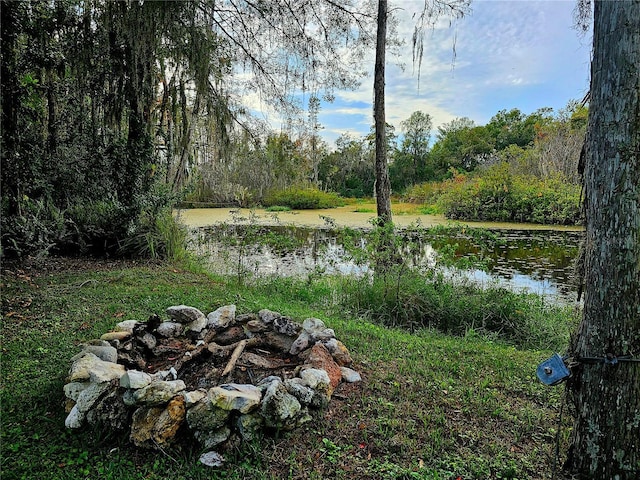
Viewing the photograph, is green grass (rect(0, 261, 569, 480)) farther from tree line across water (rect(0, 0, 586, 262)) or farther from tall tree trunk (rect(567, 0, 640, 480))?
tree line across water (rect(0, 0, 586, 262))

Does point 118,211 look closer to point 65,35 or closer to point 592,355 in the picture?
point 65,35

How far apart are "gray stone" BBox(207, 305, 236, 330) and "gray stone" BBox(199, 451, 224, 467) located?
3.89ft

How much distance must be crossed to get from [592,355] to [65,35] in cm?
660

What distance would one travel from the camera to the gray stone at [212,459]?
1753 mm

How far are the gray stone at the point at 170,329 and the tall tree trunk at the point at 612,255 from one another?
247 centimetres

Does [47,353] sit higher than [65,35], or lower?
lower

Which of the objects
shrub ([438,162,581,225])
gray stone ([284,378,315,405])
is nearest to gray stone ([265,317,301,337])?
gray stone ([284,378,315,405])

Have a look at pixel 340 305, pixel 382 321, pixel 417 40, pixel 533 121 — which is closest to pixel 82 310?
pixel 340 305

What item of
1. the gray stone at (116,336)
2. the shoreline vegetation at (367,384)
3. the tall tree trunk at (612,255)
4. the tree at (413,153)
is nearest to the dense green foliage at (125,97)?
the shoreline vegetation at (367,384)

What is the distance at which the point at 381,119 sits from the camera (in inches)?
241

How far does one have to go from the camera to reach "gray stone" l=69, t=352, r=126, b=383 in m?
2.08

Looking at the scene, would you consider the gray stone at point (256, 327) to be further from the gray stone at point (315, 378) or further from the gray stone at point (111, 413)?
the gray stone at point (111, 413)

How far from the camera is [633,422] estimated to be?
143cm

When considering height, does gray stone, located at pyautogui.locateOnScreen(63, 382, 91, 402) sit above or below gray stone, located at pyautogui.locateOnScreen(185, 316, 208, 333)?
below
